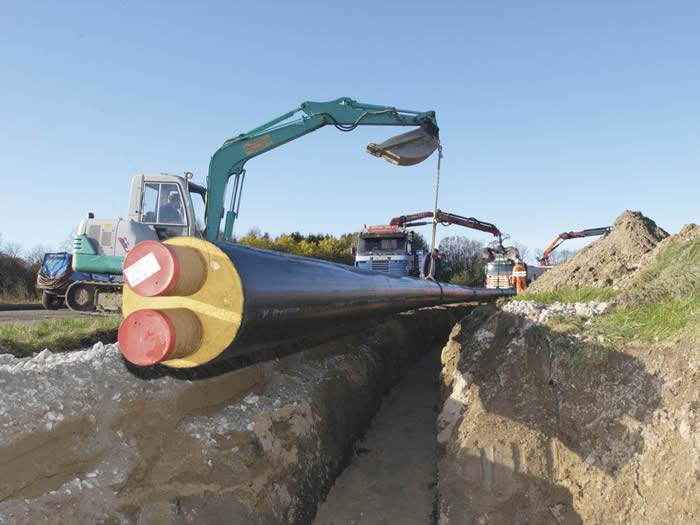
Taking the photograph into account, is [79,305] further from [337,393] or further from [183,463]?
[183,463]

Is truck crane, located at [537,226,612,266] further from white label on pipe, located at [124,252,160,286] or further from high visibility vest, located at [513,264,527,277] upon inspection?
white label on pipe, located at [124,252,160,286]

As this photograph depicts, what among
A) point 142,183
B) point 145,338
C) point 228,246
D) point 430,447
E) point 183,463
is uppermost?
point 142,183

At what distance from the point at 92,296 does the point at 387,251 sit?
846 centimetres

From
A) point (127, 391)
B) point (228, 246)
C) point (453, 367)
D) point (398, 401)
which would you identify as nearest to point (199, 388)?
point (127, 391)

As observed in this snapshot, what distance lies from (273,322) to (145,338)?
0.68 m

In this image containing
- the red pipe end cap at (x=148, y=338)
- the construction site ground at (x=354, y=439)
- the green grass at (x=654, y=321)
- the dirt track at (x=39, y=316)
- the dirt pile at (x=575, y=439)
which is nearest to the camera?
the red pipe end cap at (x=148, y=338)

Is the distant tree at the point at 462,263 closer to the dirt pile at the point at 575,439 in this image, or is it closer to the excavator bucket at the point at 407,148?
the excavator bucket at the point at 407,148

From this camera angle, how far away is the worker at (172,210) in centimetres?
877

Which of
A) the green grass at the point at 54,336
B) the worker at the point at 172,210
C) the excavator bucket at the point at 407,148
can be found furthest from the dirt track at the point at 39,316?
the excavator bucket at the point at 407,148

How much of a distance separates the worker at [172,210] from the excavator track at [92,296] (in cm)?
151

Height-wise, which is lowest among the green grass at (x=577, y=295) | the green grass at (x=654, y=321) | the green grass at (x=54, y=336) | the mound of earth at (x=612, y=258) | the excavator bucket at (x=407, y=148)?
the green grass at (x=54, y=336)

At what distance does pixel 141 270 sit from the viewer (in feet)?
6.40

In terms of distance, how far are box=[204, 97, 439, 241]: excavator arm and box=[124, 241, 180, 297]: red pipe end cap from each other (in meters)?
7.50

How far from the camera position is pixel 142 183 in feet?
28.6
